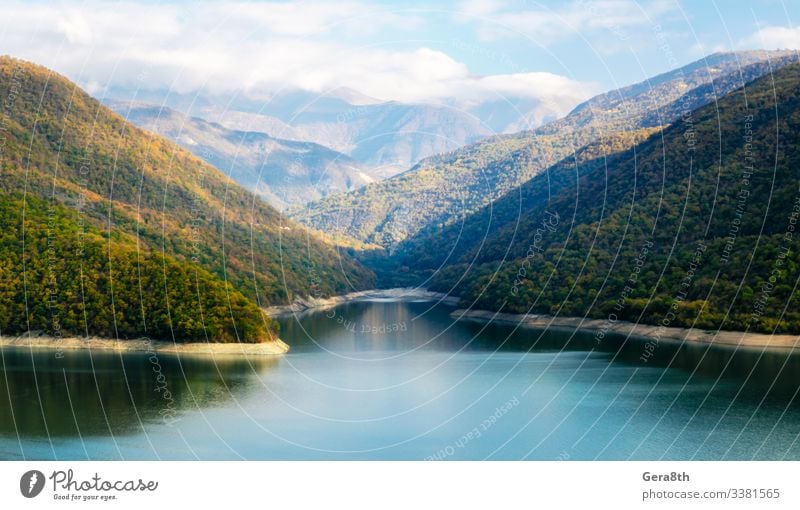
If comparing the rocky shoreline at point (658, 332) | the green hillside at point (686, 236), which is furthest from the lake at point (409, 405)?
the green hillside at point (686, 236)

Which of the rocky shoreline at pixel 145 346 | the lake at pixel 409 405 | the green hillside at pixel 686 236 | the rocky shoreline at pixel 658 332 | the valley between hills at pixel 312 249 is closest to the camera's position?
the lake at pixel 409 405

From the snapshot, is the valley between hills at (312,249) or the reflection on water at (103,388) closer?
the reflection on water at (103,388)

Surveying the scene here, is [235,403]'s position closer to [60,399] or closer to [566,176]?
[60,399]

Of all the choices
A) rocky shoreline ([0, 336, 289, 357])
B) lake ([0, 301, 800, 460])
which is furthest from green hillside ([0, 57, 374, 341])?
lake ([0, 301, 800, 460])

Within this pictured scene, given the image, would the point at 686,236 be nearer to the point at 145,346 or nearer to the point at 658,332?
the point at 658,332

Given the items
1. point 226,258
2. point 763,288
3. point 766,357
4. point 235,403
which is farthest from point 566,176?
point 235,403

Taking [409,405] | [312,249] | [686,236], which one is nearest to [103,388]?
[409,405]

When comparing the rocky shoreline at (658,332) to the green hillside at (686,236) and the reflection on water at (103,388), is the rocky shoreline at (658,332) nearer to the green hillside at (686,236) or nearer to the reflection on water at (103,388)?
the green hillside at (686,236)
